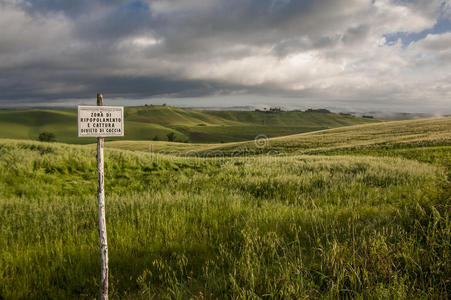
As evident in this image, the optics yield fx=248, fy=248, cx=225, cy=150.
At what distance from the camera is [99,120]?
3.86 metres

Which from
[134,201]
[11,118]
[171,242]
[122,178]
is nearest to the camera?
[171,242]

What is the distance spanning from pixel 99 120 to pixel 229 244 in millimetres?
3177

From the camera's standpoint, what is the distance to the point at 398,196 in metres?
7.90

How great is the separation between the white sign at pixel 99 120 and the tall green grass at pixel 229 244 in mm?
2179

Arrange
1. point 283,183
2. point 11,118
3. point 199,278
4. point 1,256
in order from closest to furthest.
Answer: point 199,278 < point 1,256 < point 283,183 < point 11,118

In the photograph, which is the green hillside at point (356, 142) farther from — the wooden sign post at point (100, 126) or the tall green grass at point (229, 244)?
the wooden sign post at point (100, 126)

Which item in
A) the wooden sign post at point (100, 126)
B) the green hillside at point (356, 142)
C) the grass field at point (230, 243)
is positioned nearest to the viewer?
the grass field at point (230, 243)

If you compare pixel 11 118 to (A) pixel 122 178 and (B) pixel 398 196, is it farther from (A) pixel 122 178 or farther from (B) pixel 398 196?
(B) pixel 398 196

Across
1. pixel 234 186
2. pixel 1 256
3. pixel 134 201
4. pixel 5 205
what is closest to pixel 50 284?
pixel 1 256

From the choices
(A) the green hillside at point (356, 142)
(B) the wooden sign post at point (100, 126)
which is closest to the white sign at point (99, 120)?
(B) the wooden sign post at point (100, 126)

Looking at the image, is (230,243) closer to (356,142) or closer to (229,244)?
(229,244)

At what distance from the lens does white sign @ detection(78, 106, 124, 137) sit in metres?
3.78

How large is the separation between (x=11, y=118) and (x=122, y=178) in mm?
204784

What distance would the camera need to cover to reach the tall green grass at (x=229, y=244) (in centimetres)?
320
